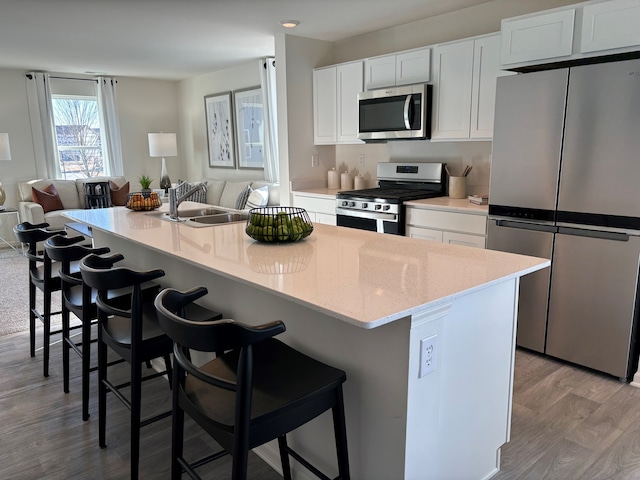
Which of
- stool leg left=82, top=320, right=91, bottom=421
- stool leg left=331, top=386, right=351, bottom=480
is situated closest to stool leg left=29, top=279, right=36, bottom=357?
stool leg left=82, top=320, right=91, bottom=421

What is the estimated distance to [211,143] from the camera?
7.43 metres

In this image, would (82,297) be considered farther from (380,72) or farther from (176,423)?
(380,72)

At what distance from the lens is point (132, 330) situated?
185 cm

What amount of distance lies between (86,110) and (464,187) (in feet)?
Answer: 19.9

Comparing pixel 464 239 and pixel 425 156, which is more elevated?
pixel 425 156

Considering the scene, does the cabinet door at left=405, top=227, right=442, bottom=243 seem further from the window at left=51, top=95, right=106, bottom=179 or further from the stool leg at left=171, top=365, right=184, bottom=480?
the window at left=51, top=95, right=106, bottom=179

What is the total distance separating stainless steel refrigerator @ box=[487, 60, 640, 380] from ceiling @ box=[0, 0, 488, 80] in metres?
1.43

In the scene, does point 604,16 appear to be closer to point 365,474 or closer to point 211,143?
point 365,474

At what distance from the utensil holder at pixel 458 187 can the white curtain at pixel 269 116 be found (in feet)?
8.32

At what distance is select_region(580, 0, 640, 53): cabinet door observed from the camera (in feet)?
8.05

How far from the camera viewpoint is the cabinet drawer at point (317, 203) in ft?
14.7

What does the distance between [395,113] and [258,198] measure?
2224 millimetres

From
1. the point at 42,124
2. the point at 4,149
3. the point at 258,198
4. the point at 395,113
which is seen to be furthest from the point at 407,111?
the point at 42,124

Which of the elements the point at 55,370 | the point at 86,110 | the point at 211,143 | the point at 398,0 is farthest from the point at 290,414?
the point at 86,110
